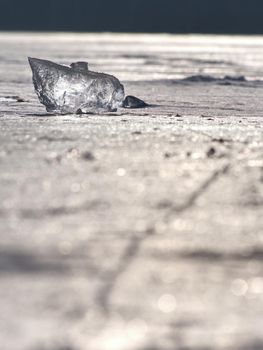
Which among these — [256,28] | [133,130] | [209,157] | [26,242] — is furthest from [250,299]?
[256,28]

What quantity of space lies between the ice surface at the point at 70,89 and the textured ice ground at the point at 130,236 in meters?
0.78

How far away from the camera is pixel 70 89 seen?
6238 millimetres

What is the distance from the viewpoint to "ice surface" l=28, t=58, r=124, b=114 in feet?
20.5

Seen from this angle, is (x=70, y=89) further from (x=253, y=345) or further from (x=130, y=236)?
(x=253, y=345)

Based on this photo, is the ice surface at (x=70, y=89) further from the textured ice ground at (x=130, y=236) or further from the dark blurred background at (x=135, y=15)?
the dark blurred background at (x=135, y=15)

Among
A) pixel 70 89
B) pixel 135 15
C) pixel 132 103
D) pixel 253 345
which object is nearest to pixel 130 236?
pixel 253 345

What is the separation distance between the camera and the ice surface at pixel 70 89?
6234 millimetres

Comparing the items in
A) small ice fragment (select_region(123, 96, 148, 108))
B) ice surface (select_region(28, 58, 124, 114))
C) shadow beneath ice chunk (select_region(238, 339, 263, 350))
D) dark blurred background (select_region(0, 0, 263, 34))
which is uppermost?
shadow beneath ice chunk (select_region(238, 339, 263, 350))

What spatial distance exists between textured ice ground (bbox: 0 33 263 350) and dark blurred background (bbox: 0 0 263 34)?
169 ft

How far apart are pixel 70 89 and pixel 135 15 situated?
59.8 m

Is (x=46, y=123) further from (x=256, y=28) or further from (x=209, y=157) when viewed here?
(x=256, y=28)

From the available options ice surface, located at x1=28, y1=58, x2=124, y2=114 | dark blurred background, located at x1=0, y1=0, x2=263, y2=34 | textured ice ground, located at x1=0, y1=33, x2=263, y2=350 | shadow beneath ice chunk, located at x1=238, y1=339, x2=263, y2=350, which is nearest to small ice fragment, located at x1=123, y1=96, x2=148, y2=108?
ice surface, located at x1=28, y1=58, x2=124, y2=114

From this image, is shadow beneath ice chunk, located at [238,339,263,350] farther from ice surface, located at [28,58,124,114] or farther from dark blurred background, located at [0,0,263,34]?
dark blurred background, located at [0,0,263,34]

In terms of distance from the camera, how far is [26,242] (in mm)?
2646
